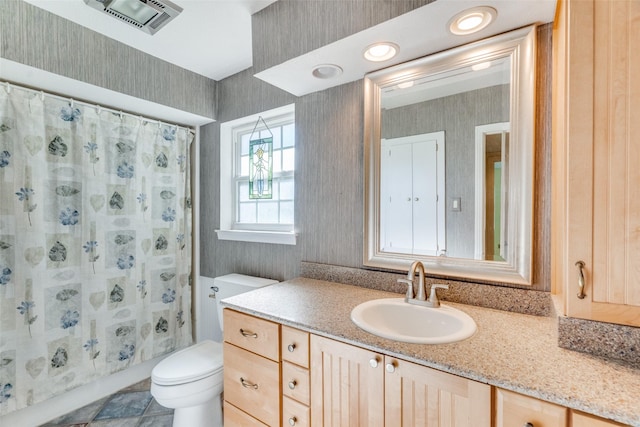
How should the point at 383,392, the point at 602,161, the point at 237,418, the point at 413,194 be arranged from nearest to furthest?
the point at 602,161 → the point at 383,392 → the point at 237,418 → the point at 413,194

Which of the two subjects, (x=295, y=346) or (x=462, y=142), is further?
(x=462, y=142)

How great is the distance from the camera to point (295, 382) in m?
1.11

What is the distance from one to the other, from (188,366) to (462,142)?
72.1 inches

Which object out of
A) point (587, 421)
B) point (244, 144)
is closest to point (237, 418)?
point (587, 421)

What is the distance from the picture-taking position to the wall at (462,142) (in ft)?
4.05

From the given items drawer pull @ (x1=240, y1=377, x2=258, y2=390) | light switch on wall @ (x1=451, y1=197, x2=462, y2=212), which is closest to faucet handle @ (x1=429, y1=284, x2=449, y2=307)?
light switch on wall @ (x1=451, y1=197, x2=462, y2=212)

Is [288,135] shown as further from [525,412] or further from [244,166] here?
[525,412]

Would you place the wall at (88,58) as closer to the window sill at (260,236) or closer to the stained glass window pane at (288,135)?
the stained glass window pane at (288,135)

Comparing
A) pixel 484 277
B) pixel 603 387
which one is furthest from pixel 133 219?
pixel 603 387

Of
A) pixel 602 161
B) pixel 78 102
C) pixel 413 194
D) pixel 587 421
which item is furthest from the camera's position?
pixel 78 102

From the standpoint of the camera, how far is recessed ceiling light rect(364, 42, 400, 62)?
127 cm

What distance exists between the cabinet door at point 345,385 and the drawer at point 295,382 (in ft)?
0.10

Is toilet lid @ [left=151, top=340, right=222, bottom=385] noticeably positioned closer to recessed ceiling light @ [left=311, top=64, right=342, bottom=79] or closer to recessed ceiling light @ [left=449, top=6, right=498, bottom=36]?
recessed ceiling light @ [left=311, top=64, right=342, bottom=79]

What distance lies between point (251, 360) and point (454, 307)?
0.92m
